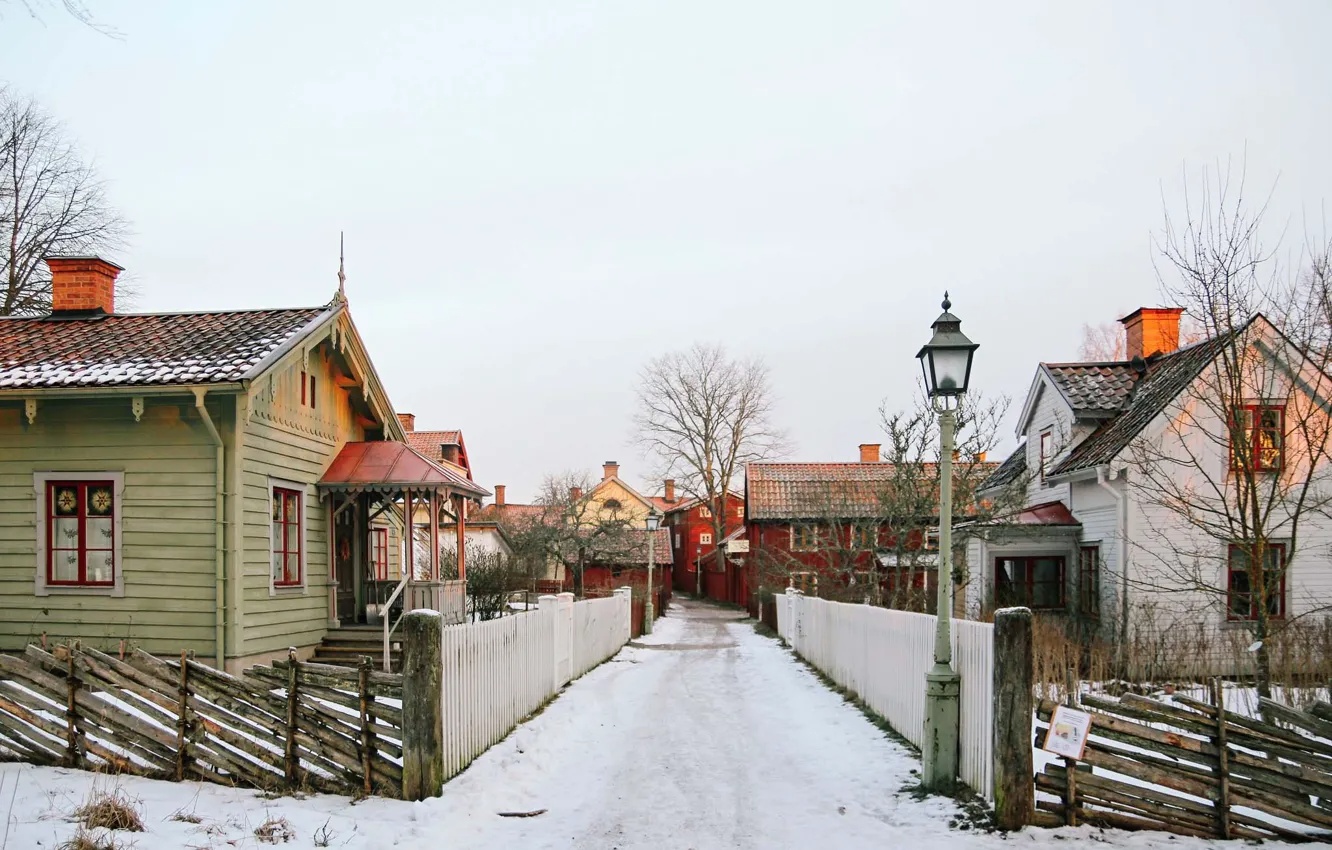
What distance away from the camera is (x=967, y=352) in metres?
9.02

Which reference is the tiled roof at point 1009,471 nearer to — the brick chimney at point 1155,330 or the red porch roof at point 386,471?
the brick chimney at point 1155,330

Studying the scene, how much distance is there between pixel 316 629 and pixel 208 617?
9.11 ft

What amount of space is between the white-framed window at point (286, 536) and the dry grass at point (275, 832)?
319 inches

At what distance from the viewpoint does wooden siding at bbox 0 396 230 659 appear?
13.9 metres

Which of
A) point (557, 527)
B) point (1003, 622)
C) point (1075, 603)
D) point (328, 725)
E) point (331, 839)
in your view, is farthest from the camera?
point (557, 527)

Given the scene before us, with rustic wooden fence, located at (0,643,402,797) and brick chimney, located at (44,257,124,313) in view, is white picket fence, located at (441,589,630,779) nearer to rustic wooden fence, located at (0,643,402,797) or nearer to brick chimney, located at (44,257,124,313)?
rustic wooden fence, located at (0,643,402,797)

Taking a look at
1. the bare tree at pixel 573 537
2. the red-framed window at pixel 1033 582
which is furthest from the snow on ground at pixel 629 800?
the bare tree at pixel 573 537

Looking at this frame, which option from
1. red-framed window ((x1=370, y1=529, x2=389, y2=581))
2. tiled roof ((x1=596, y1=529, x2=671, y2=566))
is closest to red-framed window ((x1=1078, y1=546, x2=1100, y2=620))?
red-framed window ((x1=370, y1=529, x2=389, y2=581))

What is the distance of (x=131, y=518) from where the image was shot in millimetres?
14016

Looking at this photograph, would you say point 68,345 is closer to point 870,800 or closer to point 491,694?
point 491,694

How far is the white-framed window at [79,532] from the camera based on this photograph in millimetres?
14039

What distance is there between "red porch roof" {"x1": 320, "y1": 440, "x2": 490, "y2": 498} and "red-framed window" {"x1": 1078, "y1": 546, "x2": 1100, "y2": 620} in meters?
11.9

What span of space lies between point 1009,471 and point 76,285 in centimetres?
2095

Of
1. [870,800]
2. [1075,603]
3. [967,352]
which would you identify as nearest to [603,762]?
[870,800]
